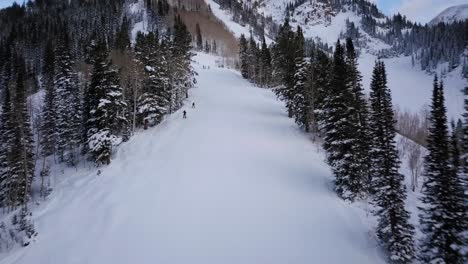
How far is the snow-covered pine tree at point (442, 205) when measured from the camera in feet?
54.2

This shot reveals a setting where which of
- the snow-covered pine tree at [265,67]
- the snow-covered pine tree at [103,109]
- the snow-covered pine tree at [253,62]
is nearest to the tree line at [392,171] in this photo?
the snow-covered pine tree at [103,109]

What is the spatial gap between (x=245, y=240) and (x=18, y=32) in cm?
13933

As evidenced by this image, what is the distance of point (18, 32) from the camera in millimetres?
126562

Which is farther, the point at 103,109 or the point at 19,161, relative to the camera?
the point at 19,161

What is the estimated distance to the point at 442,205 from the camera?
17.1 meters

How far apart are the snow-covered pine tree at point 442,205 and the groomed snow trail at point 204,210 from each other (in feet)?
10.5

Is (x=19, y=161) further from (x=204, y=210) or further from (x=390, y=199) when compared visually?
(x=390, y=199)

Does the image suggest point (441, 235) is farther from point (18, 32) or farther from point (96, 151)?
point (18, 32)

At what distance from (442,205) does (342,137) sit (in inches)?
453

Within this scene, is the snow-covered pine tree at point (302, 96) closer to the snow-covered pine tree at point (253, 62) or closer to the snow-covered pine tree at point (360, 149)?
the snow-covered pine tree at point (360, 149)

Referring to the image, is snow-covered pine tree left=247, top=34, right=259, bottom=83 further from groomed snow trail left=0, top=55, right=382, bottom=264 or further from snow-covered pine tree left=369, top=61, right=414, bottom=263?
Answer: snow-covered pine tree left=369, top=61, right=414, bottom=263

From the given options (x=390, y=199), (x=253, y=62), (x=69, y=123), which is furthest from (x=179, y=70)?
(x=390, y=199)

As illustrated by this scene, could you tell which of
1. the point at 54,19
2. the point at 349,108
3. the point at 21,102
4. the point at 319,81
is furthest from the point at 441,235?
the point at 54,19

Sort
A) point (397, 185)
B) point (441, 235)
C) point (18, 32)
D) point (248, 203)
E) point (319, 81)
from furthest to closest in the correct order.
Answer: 1. point (18, 32)
2. point (319, 81)
3. point (248, 203)
4. point (397, 185)
5. point (441, 235)
